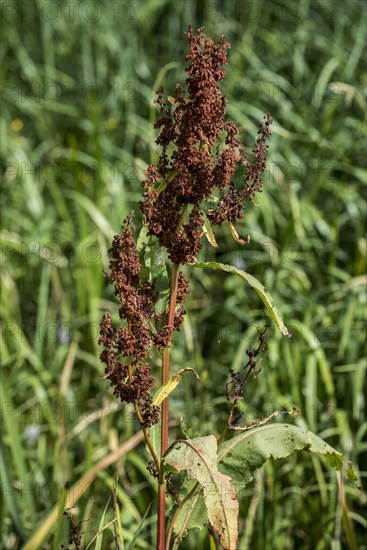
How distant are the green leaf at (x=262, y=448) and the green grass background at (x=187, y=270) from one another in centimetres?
42

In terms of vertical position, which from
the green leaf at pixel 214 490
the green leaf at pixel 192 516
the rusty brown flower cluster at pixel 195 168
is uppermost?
the rusty brown flower cluster at pixel 195 168

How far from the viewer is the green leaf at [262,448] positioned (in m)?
1.70

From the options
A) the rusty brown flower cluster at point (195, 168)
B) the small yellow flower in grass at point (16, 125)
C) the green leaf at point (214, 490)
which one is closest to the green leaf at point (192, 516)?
the green leaf at point (214, 490)

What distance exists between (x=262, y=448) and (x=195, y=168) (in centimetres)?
57

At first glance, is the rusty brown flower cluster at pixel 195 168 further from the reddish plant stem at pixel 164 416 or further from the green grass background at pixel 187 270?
the green grass background at pixel 187 270

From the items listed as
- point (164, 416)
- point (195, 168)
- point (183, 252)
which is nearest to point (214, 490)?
point (164, 416)

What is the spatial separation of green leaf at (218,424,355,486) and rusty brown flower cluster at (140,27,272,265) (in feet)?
1.32

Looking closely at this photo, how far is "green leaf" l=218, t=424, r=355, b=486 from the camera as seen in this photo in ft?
5.57

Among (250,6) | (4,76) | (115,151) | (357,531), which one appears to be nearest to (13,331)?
(115,151)

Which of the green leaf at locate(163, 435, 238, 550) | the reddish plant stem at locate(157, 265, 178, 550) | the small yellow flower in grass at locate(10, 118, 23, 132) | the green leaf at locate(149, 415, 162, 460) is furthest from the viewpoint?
the small yellow flower in grass at locate(10, 118, 23, 132)

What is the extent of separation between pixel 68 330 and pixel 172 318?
2214 millimetres

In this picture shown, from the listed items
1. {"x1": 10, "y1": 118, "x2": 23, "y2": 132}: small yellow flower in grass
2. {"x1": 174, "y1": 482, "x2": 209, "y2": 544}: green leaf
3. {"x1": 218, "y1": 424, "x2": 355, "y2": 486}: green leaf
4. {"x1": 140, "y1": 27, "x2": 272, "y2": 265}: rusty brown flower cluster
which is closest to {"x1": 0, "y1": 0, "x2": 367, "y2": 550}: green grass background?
{"x1": 10, "y1": 118, "x2": 23, "y2": 132}: small yellow flower in grass

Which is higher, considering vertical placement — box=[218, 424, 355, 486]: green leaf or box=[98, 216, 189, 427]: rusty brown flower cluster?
box=[98, 216, 189, 427]: rusty brown flower cluster

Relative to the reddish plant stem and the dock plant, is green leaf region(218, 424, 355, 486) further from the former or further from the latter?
the reddish plant stem
